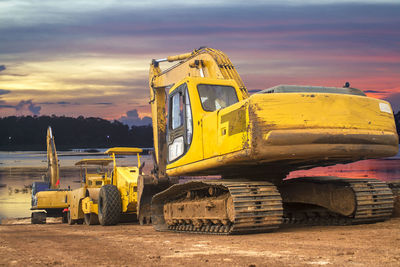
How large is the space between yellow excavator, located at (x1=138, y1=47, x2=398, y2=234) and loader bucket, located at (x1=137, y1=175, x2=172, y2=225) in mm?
1382

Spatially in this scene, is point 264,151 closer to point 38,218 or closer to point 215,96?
point 215,96

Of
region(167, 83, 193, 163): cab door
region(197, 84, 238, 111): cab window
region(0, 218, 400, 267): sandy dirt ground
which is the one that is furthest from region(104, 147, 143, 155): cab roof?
region(0, 218, 400, 267): sandy dirt ground

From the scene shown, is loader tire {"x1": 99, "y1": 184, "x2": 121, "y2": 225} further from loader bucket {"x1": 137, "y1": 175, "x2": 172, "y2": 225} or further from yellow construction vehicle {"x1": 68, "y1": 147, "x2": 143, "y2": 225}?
loader bucket {"x1": 137, "y1": 175, "x2": 172, "y2": 225}

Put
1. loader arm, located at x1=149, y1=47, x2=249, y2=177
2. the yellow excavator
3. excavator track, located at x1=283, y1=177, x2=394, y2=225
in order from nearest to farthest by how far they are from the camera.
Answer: the yellow excavator, excavator track, located at x1=283, y1=177, x2=394, y2=225, loader arm, located at x1=149, y1=47, x2=249, y2=177

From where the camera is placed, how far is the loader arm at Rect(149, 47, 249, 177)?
47.6ft

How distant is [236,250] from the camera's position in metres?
8.52

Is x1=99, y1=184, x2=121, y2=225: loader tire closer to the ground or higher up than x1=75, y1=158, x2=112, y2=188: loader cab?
closer to the ground

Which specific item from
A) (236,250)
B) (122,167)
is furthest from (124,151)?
(236,250)

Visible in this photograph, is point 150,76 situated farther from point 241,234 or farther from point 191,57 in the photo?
point 241,234

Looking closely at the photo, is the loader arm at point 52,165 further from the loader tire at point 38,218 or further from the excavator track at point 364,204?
the excavator track at point 364,204

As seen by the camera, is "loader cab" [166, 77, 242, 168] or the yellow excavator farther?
"loader cab" [166, 77, 242, 168]

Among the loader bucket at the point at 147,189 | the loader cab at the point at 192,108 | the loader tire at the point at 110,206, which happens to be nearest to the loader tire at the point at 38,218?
the loader tire at the point at 110,206

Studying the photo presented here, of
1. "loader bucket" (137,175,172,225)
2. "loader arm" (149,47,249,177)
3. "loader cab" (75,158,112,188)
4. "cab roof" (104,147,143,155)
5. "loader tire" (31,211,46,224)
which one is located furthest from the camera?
"loader tire" (31,211,46,224)

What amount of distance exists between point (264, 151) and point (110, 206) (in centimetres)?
927
